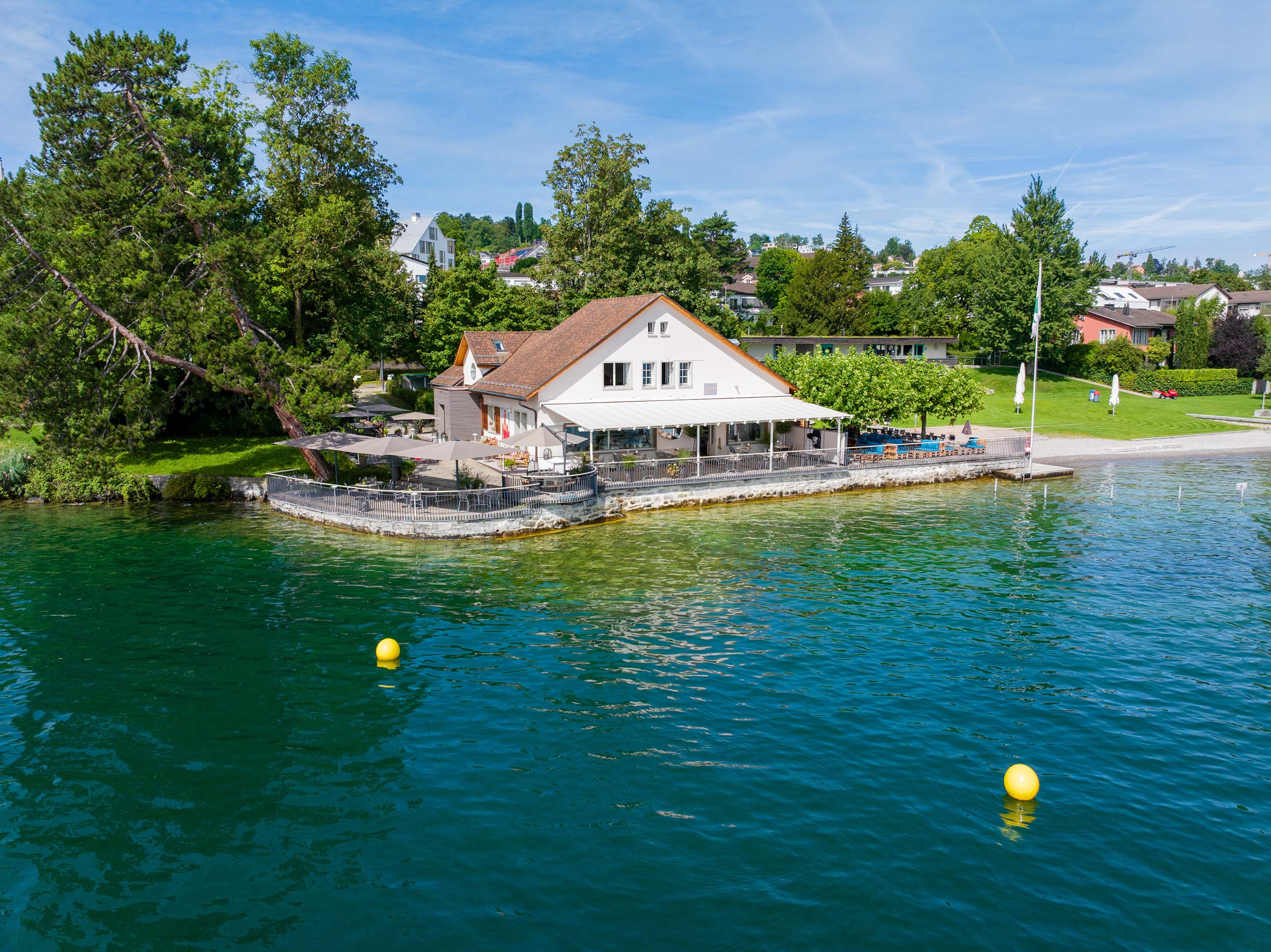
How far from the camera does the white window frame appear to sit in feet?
127

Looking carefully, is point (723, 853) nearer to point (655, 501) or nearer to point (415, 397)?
point (655, 501)

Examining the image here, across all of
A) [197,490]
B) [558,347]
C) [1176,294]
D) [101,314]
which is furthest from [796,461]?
[1176,294]

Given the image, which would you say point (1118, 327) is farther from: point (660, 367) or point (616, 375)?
point (616, 375)

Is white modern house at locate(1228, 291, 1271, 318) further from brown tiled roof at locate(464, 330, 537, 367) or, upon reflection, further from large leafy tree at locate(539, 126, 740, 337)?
brown tiled roof at locate(464, 330, 537, 367)

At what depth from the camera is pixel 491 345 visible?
47.8 meters

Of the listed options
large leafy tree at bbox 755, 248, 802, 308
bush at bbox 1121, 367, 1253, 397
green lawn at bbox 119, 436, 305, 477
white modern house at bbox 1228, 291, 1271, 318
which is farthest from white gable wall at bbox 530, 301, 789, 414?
white modern house at bbox 1228, 291, 1271, 318

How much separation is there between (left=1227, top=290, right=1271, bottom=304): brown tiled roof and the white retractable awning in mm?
100657

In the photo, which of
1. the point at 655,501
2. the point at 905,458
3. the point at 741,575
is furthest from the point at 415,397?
the point at 741,575

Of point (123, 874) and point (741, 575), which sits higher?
point (741, 575)

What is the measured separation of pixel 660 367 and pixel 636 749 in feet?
88.5

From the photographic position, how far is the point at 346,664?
1891 centimetres

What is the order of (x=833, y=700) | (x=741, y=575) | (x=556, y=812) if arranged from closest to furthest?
(x=556, y=812), (x=833, y=700), (x=741, y=575)

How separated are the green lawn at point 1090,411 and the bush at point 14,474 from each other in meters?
55.6

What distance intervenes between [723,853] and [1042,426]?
53.4 meters
